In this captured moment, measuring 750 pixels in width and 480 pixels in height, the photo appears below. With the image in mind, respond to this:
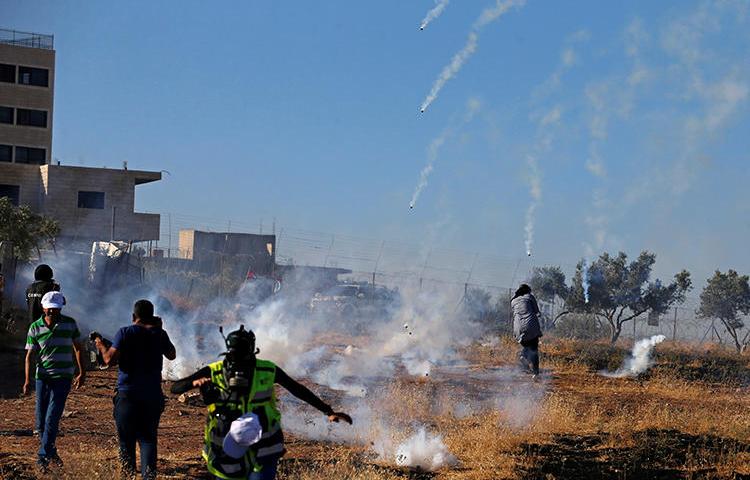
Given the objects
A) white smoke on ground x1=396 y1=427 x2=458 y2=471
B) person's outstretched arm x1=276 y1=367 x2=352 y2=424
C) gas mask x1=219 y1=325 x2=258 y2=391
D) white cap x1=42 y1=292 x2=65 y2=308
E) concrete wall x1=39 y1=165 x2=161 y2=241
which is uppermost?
concrete wall x1=39 y1=165 x2=161 y2=241

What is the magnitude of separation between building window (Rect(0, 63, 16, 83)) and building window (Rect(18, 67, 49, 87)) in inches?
11.0

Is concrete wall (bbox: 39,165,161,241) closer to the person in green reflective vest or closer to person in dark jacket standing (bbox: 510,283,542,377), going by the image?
person in dark jacket standing (bbox: 510,283,542,377)

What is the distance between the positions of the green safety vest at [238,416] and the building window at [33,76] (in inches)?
1755

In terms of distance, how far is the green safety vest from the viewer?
5.48 m

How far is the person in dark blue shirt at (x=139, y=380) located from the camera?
676 centimetres

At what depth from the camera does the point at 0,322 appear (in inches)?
666

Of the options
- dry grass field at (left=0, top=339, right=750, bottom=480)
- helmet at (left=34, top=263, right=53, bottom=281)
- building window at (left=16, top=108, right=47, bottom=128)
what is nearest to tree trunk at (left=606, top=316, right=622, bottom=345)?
dry grass field at (left=0, top=339, right=750, bottom=480)

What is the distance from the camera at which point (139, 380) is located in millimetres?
6781

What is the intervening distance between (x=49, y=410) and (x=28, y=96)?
138 feet

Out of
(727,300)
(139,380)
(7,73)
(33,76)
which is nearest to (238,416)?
(139,380)

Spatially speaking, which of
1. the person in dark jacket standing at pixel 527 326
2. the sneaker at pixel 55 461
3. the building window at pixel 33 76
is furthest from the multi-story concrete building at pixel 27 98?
the sneaker at pixel 55 461

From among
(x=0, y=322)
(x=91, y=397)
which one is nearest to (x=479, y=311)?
(x=0, y=322)

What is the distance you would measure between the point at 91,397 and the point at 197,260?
884 inches

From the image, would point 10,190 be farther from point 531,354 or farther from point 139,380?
point 139,380
